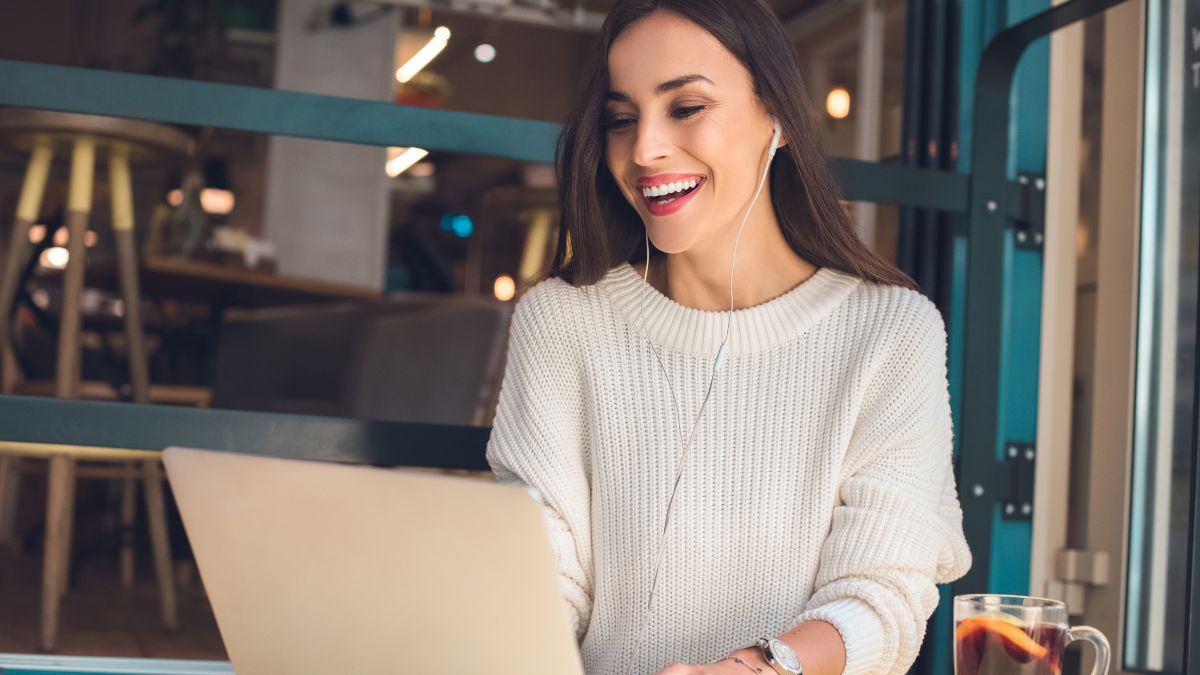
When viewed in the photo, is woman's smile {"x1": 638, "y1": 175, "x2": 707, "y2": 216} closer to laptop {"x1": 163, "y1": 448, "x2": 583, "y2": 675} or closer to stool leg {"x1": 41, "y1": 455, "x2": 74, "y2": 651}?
laptop {"x1": 163, "y1": 448, "x2": 583, "y2": 675}

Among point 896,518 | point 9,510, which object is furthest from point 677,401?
point 9,510

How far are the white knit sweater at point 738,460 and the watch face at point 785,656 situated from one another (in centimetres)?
12

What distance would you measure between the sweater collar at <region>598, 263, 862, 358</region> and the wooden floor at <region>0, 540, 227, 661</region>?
56.0 inches

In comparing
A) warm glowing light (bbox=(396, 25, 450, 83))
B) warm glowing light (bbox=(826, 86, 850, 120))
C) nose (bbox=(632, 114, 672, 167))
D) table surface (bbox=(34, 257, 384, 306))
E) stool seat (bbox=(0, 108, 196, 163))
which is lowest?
table surface (bbox=(34, 257, 384, 306))

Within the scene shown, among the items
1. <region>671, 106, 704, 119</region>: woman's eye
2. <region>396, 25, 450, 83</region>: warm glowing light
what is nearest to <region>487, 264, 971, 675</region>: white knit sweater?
<region>671, 106, 704, 119</region>: woman's eye

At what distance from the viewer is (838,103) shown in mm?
4434

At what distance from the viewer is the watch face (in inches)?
45.1

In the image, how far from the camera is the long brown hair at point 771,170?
1381mm

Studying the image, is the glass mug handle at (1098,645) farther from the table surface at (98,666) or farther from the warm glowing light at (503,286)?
the warm glowing light at (503,286)

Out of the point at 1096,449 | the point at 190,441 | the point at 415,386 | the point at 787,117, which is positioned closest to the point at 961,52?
the point at 787,117

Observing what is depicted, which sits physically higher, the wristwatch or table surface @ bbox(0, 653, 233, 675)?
the wristwatch

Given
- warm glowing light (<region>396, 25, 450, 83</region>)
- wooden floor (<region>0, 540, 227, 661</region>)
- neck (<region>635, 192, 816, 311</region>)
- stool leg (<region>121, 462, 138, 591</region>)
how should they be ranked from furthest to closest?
warm glowing light (<region>396, 25, 450, 83</region>), stool leg (<region>121, 462, 138, 591</region>), wooden floor (<region>0, 540, 227, 661</region>), neck (<region>635, 192, 816, 311</region>)

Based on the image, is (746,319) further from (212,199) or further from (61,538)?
(212,199)

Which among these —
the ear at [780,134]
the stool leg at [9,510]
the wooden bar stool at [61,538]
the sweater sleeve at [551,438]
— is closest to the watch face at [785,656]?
the sweater sleeve at [551,438]
